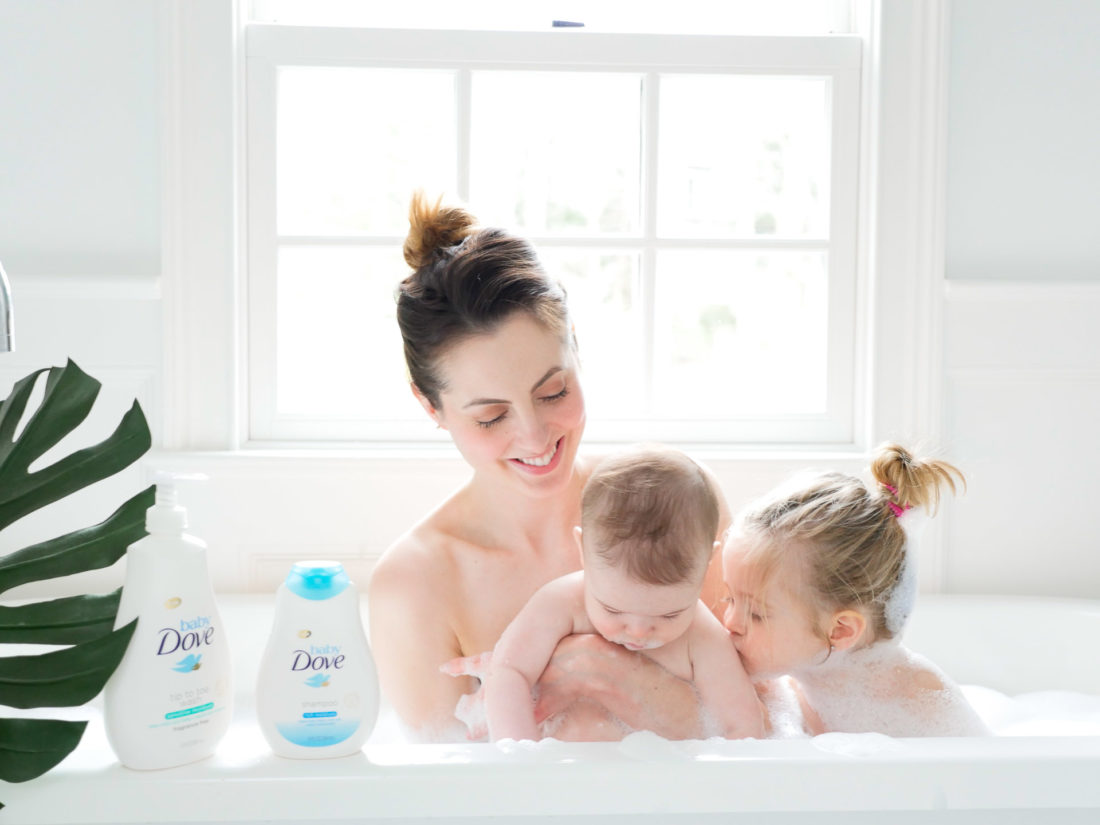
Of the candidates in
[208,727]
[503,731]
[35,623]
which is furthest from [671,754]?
[35,623]

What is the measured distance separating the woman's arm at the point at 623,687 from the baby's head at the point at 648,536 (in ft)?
0.28

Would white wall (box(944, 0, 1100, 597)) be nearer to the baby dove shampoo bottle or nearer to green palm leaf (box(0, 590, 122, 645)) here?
the baby dove shampoo bottle

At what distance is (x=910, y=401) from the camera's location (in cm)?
226

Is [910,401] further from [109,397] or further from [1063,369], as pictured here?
[109,397]

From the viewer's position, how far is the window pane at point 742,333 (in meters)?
2.47

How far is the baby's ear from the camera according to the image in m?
1.47

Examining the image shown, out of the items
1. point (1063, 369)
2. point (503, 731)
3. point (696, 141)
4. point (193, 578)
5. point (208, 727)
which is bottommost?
point (503, 731)

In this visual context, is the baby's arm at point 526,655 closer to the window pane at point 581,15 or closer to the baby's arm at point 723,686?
the baby's arm at point 723,686

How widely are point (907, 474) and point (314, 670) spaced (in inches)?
35.5

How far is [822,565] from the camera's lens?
146 cm

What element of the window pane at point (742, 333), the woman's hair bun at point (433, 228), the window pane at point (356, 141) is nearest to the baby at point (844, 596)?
the woman's hair bun at point (433, 228)

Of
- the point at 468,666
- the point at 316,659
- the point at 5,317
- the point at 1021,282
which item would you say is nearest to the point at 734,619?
the point at 468,666

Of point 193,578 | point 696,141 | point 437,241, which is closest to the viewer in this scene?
point 193,578

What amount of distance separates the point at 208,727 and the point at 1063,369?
1.95 m
